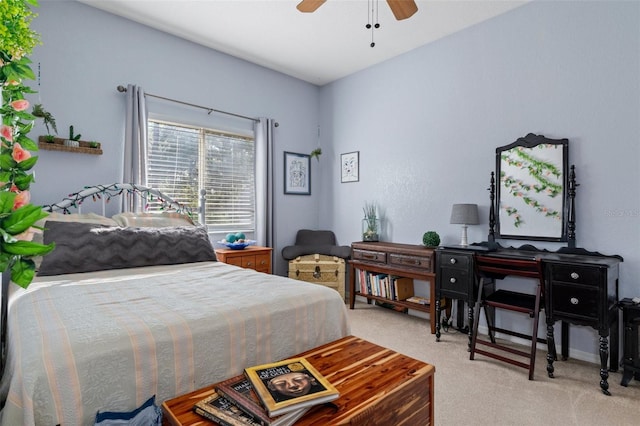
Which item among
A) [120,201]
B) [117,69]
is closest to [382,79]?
[117,69]

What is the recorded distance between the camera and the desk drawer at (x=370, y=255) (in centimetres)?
375

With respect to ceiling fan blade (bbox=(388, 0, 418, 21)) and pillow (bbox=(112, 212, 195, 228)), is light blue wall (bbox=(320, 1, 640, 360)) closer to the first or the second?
ceiling fan blade (bbox=(388, 0, 418, 21))

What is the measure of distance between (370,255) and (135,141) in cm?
265

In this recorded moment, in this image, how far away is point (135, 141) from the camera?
128 inches

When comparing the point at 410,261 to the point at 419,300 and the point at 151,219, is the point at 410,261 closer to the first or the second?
the point at 419,300

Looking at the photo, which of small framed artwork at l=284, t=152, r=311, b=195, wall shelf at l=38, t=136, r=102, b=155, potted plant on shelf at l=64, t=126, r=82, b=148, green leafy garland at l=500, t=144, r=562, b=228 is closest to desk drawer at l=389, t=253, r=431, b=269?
green leafy garland at l=500, t=144, r=562, b=228

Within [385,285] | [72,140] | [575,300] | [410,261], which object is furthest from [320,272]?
[72,140]

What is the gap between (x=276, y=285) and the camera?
79.9 inches

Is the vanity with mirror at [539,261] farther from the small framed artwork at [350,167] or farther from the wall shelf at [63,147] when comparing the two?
the wall shelf at [63,147]

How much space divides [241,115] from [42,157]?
2.04m

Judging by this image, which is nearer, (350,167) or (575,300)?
(575,300)

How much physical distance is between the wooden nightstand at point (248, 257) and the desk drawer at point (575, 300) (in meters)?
2.66

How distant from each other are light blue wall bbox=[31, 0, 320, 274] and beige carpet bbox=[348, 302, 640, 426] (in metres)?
3.13

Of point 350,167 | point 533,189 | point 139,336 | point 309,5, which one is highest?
point 309,5
